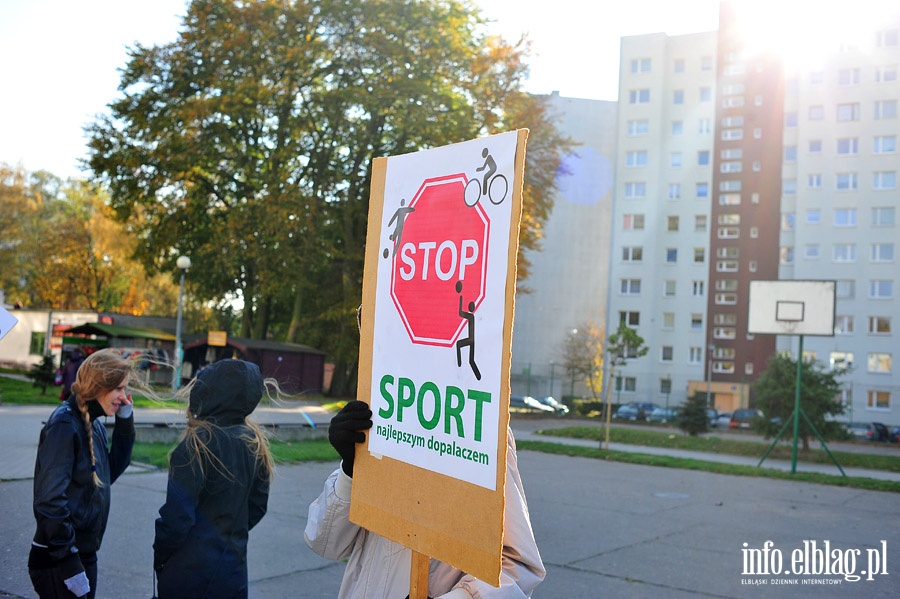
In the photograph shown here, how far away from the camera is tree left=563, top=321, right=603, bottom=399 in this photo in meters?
69.7

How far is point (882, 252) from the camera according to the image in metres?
64.8

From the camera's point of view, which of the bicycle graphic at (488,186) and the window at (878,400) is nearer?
the bicycle graphic at (488,186)

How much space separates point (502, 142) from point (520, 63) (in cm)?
3309

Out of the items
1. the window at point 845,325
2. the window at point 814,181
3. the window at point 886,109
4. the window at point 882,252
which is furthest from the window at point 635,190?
the window at point 845,325

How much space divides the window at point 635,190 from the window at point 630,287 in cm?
712

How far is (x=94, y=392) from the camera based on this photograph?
14.8ft

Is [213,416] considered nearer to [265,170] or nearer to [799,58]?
[265,170]

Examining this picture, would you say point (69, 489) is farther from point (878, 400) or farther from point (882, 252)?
point (882, 252)

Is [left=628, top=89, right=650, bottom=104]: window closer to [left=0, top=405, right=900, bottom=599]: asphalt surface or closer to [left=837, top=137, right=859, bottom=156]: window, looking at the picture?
[left=837, top=137, right=859, bottom=156]: window

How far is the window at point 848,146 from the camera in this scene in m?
66.2

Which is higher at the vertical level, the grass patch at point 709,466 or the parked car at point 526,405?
the grass patch at point 709,466

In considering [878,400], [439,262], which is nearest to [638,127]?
[878,400]

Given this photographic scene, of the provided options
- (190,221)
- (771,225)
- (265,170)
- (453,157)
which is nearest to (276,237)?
(265,170)

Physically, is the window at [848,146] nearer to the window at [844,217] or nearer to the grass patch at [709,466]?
the window at [844,217]
